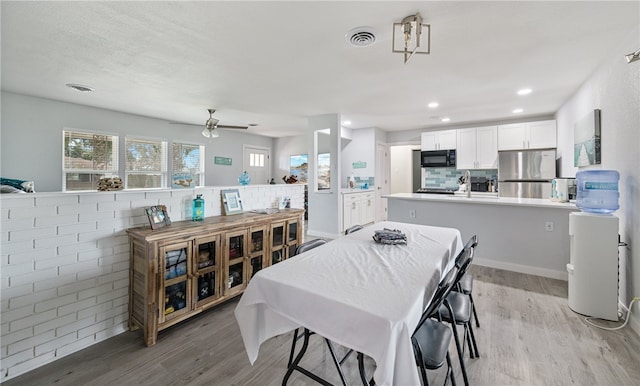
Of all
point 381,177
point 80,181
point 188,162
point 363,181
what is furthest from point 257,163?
point 80,181

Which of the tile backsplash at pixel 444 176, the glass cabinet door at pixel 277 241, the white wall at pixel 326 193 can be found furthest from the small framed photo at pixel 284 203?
the tile backsplash at pixel 444 176

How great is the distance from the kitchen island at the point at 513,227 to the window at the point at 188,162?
486 centimetres

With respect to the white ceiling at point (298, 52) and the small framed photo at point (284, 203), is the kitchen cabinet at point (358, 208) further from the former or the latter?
the white ceiling at point (298, 52)

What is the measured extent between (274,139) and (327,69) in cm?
544

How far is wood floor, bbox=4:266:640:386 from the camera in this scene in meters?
1.65

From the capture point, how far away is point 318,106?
4.46m

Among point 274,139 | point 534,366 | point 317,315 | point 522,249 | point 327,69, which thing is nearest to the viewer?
point 317,315

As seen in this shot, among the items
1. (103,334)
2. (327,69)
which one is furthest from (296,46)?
(103,334)

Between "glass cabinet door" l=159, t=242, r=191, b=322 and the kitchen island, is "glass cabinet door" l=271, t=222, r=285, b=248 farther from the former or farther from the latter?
the kitchen island

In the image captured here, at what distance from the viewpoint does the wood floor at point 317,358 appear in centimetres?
165

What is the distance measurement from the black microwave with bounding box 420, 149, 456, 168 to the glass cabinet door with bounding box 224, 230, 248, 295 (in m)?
4.68

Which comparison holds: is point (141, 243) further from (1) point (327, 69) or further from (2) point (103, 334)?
(1) point (327, 69)

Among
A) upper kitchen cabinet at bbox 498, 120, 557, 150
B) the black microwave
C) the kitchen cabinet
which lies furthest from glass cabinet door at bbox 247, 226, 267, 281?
upper kitchen cabinet at bbox 498, 120, 557, 150

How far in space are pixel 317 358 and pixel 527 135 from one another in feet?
17.7
